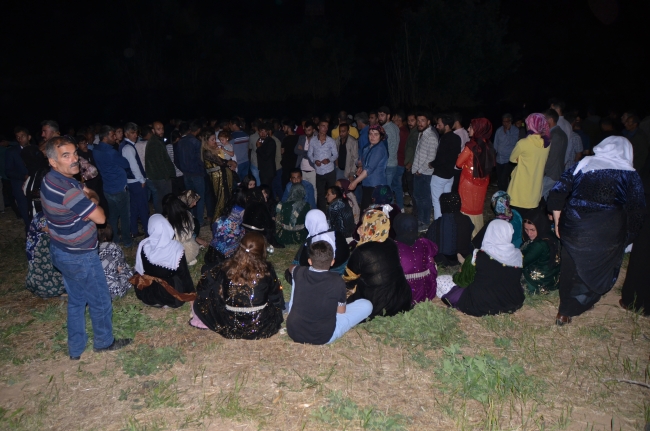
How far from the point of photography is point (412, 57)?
84.1ft

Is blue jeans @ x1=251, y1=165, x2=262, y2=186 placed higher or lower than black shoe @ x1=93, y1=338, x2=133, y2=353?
higher

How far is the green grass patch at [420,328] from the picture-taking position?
15.6 ft

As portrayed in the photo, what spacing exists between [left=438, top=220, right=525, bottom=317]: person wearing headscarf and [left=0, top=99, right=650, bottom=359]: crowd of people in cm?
1

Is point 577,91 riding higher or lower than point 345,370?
higher

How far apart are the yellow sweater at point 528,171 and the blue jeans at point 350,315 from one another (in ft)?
9.58

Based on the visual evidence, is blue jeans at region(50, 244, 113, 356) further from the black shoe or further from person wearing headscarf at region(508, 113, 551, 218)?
person wearing headscarf at region(508, 113, 551, 218)

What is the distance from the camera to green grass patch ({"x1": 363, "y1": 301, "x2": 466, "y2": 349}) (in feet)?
15.6

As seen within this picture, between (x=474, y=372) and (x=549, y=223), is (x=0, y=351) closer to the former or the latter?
(x=474, y=372)

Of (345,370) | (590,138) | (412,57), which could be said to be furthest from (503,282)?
(412,57)

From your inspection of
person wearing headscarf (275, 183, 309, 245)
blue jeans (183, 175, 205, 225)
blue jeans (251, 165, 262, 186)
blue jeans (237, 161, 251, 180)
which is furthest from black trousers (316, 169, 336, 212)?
blue jeans (183, 175, 205, 225)

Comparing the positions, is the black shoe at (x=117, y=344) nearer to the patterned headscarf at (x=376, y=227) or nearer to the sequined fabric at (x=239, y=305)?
the sequined fabric at (x=239, y=305)

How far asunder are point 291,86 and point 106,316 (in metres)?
30.2

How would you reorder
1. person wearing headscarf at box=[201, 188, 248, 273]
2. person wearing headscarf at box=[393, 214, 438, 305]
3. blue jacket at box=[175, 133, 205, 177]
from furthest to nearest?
blue jacket at box=[175, 133, 205, 177]
person wearing headscarf at box=[201, 188, 248, 273]
person wearing headscarf at box=[393, 214, 438, 305]

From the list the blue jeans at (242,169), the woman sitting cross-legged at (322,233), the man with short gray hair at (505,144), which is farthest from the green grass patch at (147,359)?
the man with short gray hair at (505,144)
